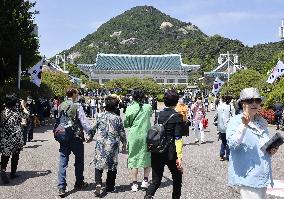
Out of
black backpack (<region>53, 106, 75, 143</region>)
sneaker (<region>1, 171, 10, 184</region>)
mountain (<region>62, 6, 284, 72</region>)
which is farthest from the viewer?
mountain (<region>62, 6, 284, 72</region>)

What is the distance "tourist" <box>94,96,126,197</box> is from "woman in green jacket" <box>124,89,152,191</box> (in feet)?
0.54

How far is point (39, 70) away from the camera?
23375 millimetres

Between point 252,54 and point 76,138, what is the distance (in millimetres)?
112645

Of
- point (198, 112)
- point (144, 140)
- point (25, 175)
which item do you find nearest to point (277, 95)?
point (198, 112)

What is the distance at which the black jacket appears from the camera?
5.78 metres

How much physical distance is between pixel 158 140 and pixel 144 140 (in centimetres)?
180

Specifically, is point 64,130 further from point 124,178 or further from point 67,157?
point 124,178

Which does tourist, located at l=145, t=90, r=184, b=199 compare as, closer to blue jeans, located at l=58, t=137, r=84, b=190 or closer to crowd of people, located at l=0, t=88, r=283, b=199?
crowd of people, located at l=0, t=88, r=283, b=199

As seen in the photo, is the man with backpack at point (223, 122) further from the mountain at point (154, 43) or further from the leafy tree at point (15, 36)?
the mountain at point (154, 43)

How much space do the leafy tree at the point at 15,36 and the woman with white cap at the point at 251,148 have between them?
1879 centimetres

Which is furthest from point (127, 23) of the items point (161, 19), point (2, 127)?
point (2, 127)

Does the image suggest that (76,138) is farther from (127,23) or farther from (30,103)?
(127,23)

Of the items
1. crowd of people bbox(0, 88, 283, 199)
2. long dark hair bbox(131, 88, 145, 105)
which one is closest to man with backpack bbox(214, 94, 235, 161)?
crowd of people bbox(0, 88, 283, 199)

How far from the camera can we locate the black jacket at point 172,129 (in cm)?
578
